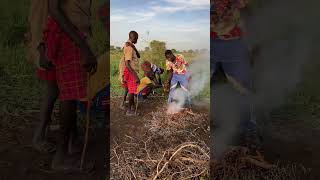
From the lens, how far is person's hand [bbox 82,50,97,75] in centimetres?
432

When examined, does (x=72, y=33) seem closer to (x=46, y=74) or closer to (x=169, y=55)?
(x=46, y=74)

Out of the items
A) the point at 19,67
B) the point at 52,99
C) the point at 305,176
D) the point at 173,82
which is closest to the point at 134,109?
the point at 173,82

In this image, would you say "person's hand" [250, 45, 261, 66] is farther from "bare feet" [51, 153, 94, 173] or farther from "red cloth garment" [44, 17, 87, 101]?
"bare feet" [51, 153, 94, 173]

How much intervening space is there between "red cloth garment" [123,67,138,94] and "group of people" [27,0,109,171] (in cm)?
17

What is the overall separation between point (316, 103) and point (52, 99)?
2.06 meters

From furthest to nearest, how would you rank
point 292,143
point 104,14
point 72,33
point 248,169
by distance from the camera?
1. point 292,143
2. point 248,169
3. point 104,14
4. point 72,33

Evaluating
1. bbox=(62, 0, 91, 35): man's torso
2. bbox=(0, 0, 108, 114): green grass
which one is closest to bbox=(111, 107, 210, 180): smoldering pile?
bbox=(0, 0, 108, 114): green grass

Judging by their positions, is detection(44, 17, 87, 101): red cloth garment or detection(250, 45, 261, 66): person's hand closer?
detection(44, 17, 87, 101): red cloth garment

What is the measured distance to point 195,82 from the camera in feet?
14.8

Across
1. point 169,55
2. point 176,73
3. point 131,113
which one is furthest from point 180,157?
point 169,55

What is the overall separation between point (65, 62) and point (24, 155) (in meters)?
0.77

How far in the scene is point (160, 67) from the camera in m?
4.50

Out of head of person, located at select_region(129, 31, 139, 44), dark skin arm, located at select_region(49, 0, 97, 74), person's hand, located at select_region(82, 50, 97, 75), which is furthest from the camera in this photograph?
head of person, located at select_region(129, 31, 139, 44)

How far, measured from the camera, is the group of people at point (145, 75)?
4.45 metres
